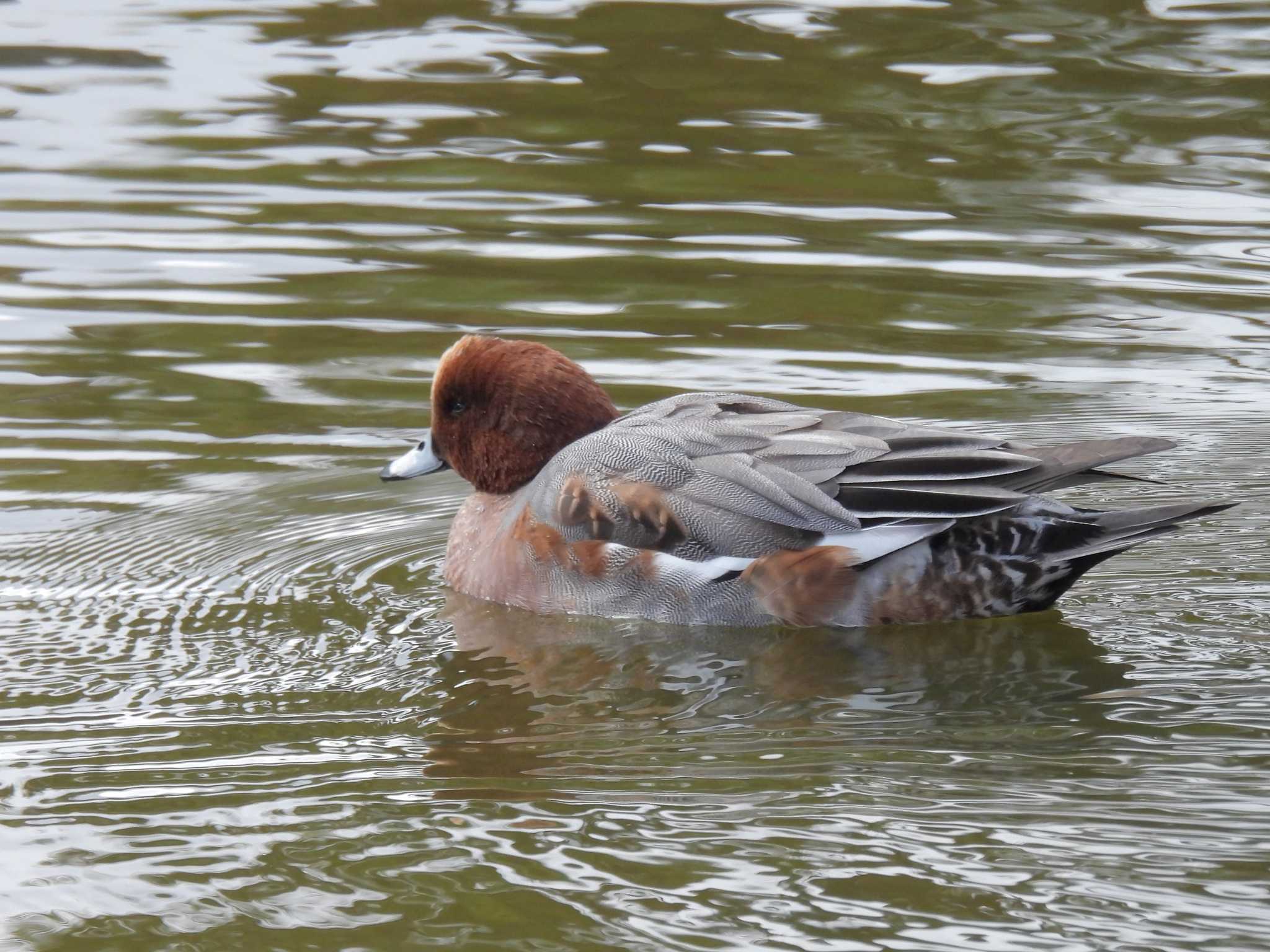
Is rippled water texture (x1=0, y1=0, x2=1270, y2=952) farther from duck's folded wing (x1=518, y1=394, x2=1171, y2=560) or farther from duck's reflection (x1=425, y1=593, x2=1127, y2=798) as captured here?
duck's folded wing (x1=518, y1=394, x2=1171, y2=560)

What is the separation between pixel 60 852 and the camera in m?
4.25

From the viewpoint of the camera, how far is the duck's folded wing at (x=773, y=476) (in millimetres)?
5434

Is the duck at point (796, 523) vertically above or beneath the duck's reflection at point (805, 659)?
above

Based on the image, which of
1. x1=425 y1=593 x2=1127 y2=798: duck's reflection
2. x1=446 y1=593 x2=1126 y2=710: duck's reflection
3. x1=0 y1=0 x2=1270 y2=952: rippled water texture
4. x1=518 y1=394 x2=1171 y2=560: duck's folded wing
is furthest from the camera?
x1=518 y1=394 x2=1171 y2=560: duck's folded wing

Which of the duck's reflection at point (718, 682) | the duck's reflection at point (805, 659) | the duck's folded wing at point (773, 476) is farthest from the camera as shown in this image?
the duck's folded wing at point (773, 476)

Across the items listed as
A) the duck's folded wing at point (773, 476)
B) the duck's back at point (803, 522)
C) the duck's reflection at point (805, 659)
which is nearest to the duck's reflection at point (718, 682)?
the duck's reflection at point (805, 659)

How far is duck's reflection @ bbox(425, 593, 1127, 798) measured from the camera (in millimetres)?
4871

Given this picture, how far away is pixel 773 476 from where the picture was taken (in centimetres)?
567

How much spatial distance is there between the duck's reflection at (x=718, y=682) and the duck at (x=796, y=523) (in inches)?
3.8

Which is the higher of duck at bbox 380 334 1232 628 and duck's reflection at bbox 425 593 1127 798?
duck at bbox 380 334 1232 628

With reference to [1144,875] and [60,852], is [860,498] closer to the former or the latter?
[1144,875]

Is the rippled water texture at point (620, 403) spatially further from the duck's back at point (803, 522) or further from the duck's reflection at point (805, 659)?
the duck's back at point (803, 522)

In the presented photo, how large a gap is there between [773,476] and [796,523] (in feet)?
0.56

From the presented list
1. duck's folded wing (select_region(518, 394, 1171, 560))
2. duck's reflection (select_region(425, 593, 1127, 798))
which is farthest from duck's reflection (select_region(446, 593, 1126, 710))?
duck's folded wing (select_region(518, 394, 1171, 560))
